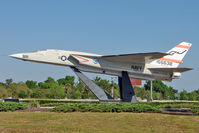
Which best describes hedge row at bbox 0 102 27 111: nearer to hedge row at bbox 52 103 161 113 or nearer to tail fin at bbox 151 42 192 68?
hedge row at bbox 52 103 161 113

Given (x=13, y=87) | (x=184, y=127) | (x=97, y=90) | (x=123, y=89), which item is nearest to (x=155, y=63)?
(x=123, y=89)

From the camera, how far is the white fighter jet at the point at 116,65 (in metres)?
28.2

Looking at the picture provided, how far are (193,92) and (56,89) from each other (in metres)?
70.1

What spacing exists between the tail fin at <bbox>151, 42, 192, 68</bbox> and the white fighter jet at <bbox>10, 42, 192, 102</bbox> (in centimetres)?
12

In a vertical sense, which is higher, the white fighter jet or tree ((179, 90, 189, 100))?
the white fighter jet

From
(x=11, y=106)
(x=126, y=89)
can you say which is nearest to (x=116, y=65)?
(x=126, y=89)

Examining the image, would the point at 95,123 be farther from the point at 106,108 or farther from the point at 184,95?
the point at 184,95

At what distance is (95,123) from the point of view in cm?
1777

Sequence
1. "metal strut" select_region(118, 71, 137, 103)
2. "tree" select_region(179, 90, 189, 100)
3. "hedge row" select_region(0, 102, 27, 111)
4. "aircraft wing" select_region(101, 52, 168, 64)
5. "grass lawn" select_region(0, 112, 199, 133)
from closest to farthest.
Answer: "grass lawn" select_region(0, 112, 199, 133)
"hedge row" select_region(0, 102, 27, 111)
"aircraft wing" select_region(101, 52, 168, 64)
"metal strut" select_region(118, 71, 137, 103)
"tree" select_region(179, 90, 189, 100)

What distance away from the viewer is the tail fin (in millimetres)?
32656

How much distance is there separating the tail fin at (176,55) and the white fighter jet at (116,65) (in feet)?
0.41

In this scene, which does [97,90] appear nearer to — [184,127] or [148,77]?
[148,77]

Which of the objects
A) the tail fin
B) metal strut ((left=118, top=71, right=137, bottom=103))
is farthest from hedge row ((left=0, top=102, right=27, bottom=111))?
the tail fin

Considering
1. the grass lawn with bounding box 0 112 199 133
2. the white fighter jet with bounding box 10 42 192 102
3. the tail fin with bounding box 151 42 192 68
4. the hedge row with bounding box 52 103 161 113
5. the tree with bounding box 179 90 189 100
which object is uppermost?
the tail fin with bounding box 151 42 192 68
